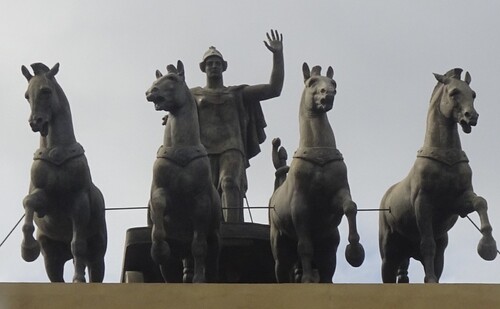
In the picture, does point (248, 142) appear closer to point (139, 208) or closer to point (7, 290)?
point (139, 208)

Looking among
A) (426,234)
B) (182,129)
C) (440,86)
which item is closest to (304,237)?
(426,234)

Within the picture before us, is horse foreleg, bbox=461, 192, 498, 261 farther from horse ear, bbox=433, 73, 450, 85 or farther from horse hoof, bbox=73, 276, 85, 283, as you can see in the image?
horse hoof, bbox=73, 276, 85, 283

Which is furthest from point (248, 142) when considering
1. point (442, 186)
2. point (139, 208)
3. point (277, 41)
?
point (442, 186)

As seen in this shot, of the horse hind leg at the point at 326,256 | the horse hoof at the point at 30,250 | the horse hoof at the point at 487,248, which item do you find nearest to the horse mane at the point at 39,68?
the horse hoof at the point at 30,250

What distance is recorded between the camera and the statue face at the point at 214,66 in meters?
22.4

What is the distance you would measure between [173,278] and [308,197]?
5.90ft

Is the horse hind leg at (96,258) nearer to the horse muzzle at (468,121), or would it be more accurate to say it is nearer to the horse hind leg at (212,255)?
the horse hind leg at (212,255)

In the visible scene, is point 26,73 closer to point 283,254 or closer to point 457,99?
point 283,254

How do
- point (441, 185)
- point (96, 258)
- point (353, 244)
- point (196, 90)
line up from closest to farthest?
point (353, 244), point (441, 185), point (96, 258), point (196, 90)

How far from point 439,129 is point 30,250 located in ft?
13.6

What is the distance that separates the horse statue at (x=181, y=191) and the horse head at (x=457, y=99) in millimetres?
2384

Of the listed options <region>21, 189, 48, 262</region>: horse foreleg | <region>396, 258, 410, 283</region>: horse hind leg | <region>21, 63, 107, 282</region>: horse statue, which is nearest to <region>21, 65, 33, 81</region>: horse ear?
<region>21, 63, 107, 282</region>: horse statue

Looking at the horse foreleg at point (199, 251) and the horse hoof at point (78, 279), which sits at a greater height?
the horse foreleg at point (199, 251)

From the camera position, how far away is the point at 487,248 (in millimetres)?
18641
